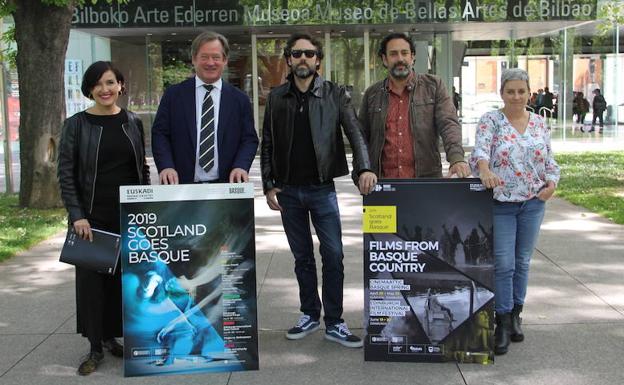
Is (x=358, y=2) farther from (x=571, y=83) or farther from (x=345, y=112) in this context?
(x=345, y=112)

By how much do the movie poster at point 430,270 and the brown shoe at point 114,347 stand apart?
1.54 m

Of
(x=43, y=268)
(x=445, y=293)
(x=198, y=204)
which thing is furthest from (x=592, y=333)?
(x=43, y=268)

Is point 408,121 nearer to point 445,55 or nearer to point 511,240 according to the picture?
point 511,240

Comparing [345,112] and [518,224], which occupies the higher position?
[345,112]

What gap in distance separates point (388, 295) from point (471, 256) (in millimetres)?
527

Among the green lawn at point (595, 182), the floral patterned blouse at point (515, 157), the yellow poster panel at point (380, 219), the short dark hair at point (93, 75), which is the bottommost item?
the green lawn at point (595, 182)

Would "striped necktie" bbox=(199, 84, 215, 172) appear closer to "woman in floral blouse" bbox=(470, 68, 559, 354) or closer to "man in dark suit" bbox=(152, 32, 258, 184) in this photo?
"man in dark suit" bbox=(152, 32, 258, 184)

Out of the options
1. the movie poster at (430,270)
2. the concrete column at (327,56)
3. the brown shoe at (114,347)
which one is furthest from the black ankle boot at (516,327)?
the concrete column at (327,56)

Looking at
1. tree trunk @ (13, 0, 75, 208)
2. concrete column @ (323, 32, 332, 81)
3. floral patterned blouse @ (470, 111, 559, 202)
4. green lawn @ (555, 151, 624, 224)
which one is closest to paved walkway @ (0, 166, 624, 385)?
floral patterned blouse @ (470, 111, 559, 202)

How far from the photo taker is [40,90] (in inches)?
399

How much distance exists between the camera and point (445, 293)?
4.15 m

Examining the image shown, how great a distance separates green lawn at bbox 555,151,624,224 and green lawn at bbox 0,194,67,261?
6794 mm

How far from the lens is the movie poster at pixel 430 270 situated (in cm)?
411

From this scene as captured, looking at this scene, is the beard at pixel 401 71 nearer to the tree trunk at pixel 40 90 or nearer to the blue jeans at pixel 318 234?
the blue jeans at pixel 318 234
